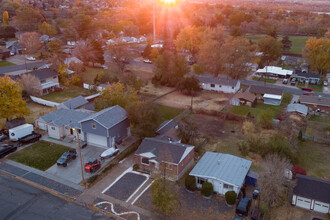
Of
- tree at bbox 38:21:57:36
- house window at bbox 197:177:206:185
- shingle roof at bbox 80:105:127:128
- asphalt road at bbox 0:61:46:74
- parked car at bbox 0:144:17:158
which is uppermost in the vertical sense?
tree at bbox 38:21:57:36

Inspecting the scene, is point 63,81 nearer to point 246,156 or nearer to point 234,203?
point 246,156

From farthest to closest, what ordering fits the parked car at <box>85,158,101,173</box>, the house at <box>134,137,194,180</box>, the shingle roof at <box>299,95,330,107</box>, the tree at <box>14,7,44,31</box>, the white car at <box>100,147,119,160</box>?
the tree at <box>14,7,44,31</box>, the shingle roof at <box>299,95,330,107</box>, the white car at <box>100,147,119,160</box>, the parked car at <box>85,158,101,173</box>, the house at <box>134,137,194,180</box>

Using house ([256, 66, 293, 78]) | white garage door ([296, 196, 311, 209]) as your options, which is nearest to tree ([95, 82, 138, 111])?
white garage door ([296, 196, 311, 209])

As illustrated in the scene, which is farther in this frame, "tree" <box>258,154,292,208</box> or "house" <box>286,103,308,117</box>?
"house" <box>286,103,308,117</box>

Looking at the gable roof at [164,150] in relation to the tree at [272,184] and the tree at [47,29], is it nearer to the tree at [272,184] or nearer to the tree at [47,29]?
the tree at [272,184]

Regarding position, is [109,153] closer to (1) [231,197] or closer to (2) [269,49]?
(1) [231,197]

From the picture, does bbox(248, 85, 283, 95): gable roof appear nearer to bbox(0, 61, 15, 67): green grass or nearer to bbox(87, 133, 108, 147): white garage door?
bbox(87, 133, 108, 147): white garage door

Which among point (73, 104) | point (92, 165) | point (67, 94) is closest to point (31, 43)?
point (67, 94)
